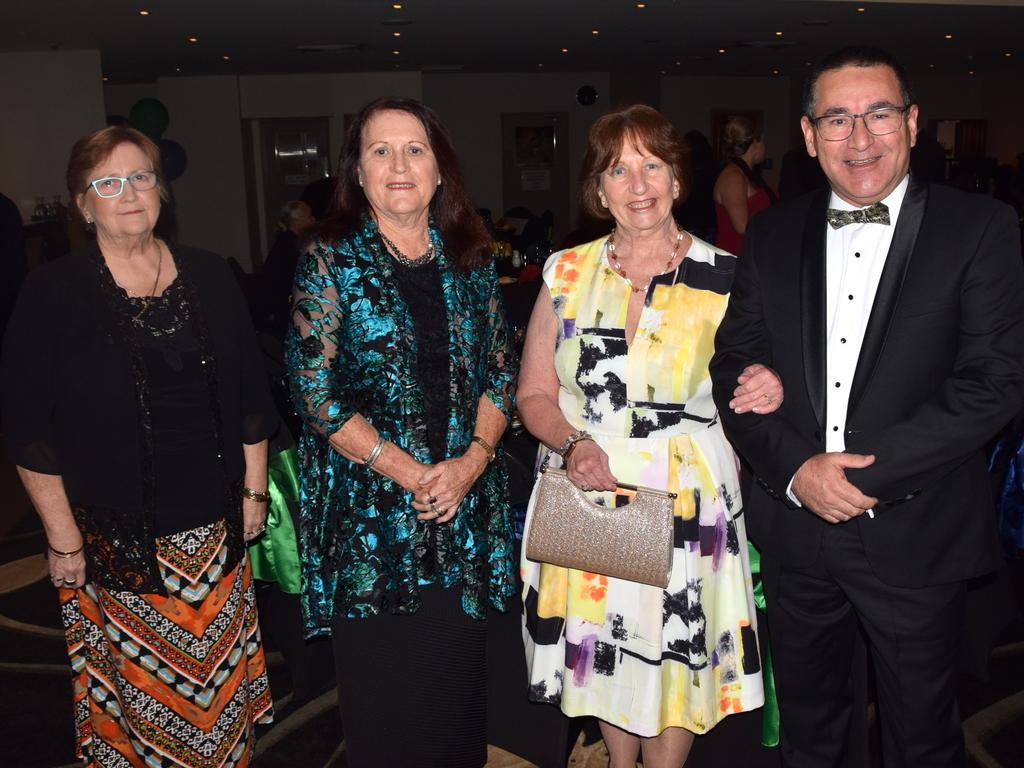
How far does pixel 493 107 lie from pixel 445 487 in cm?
1605

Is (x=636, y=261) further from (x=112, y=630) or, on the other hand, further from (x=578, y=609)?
(x=112, y=630)

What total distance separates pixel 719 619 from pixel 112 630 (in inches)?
56.7

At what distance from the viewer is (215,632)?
7.80 feet

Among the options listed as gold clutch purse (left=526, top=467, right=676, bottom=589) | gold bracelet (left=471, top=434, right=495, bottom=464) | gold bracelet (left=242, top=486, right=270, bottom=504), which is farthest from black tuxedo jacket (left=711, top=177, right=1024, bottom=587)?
gold bracelet (left=242, top=486, right=270, bottom=504)

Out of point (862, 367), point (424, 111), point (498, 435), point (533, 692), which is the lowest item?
point (533, 692)

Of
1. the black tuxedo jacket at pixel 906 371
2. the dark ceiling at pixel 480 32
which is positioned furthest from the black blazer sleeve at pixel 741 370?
the dark ceiling at pixel 480 32

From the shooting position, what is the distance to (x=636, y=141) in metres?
2.31

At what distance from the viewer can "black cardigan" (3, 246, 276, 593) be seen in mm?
2141

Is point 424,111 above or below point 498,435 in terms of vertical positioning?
above

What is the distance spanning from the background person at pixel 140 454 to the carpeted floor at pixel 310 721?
27.4 inches

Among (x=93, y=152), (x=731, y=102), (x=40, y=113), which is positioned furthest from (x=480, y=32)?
(x=93, y=152)

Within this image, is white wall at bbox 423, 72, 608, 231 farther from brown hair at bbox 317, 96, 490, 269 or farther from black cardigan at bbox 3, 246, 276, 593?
black cardigan at bbox 3, 246, 276, 593

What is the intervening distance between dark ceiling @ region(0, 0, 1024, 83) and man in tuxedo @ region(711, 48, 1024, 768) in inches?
304

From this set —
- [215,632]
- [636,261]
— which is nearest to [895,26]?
[636,261]
